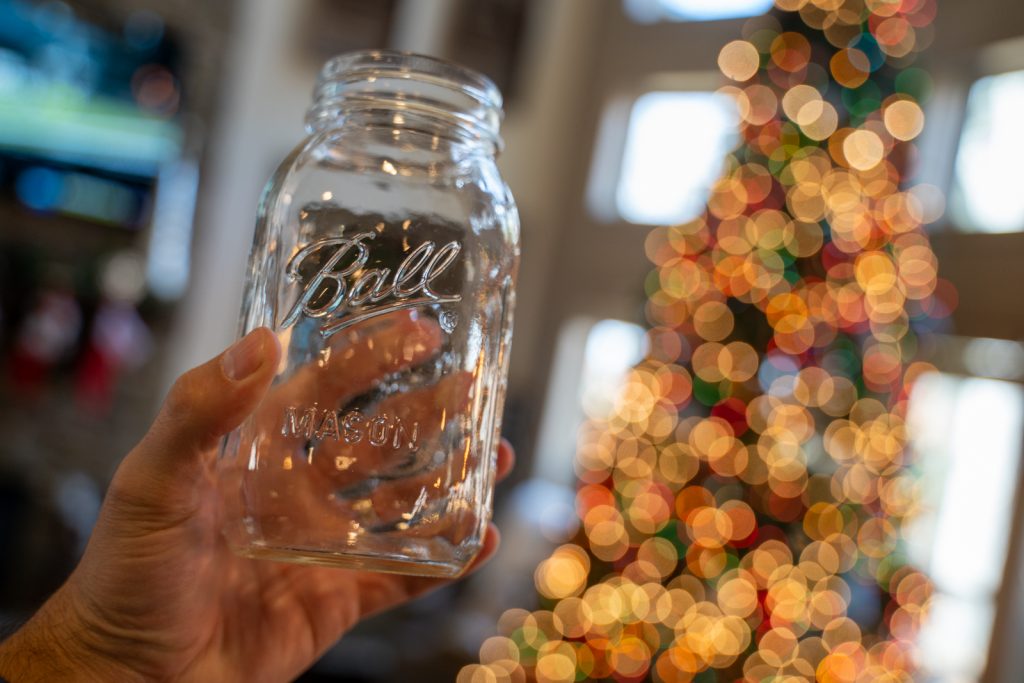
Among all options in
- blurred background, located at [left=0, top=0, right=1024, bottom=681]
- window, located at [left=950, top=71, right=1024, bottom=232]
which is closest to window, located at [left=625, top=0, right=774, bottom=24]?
blurred background, located at [left=0, top=0, right=1024, bottom=681]

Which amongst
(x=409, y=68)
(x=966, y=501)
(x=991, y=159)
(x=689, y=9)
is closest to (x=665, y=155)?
(x=689, y=9)

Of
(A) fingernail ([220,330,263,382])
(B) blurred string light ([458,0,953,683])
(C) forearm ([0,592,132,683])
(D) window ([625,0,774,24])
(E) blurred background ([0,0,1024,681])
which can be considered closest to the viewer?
(A) fingernail ([220,330,263,382])

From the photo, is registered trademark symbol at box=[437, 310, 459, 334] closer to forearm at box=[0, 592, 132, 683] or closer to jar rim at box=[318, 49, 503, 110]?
jar rim at box=[318, 49, 503, 110]

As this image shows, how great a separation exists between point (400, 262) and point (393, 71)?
0.16 m

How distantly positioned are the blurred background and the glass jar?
1.97m

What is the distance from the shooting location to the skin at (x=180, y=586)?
0.73 metres

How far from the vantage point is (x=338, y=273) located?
80 centimetres

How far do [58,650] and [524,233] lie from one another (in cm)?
453

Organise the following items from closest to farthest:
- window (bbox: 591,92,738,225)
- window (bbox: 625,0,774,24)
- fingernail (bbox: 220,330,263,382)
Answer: fingernail (bbox: 220,330,263,382), window (bbox: 625,0,774,24), window (bbox: 591,92,738,225)

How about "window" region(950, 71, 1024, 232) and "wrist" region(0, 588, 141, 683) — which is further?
"window" region(950, 71, 1024, 232)

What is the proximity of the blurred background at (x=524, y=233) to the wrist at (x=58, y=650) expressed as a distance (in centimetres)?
204

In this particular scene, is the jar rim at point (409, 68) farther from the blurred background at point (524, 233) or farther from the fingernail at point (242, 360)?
the blurred background at point (524, 233)

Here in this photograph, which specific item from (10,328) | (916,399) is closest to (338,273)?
(916,399)

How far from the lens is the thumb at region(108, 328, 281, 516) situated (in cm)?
71
